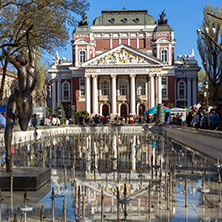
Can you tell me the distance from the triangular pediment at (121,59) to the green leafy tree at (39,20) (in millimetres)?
41674

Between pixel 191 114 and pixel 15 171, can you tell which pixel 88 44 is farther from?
pixel 15 171

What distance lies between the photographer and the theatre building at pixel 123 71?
60219 mm

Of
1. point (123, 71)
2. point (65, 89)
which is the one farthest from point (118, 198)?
point (65, 89)

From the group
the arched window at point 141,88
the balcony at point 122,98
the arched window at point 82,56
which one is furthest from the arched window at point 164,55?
the arched window at point 82,56

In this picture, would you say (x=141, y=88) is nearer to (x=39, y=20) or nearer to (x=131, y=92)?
(x=131, y=92)

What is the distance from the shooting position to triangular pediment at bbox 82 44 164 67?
59.9 meters

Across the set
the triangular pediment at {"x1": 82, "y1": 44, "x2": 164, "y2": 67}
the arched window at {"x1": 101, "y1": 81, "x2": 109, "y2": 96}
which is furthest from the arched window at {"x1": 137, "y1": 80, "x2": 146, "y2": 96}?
the arched window at {"x1": 101, "y1": 81, "x2": 109, "y2": 96}

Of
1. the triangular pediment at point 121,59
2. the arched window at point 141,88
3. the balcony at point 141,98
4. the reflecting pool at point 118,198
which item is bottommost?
the reflecting pool at point 118,198

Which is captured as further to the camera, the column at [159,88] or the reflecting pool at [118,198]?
the column at [159,88]

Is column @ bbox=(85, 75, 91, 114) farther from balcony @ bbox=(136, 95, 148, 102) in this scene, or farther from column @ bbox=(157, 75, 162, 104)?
column @ bbox=(157, 75, 162, 104)

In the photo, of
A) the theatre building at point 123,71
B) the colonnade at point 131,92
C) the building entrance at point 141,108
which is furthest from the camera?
the building entrance at point 141,108

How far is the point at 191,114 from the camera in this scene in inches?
807

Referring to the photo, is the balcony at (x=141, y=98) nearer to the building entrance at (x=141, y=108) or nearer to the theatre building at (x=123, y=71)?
the theatre building at (x=123, y=71)

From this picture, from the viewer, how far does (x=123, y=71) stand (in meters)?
60.6
